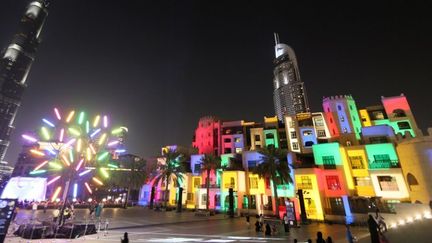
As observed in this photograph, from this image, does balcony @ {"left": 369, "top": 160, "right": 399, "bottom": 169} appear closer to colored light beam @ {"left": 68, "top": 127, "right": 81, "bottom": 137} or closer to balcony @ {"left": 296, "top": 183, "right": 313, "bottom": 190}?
balcony @ {"left": 296, "top": 183, "right": 313, "bottom": 190}

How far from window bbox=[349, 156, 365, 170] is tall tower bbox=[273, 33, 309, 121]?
104m

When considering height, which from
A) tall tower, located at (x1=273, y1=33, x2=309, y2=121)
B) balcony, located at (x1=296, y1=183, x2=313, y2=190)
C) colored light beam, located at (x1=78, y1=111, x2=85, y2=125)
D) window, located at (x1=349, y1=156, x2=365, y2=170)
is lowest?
balcony, located at (x1=296, y1=183, x2=313, y2=190)

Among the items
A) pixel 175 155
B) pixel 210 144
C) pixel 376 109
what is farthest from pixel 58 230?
pixel 376 109

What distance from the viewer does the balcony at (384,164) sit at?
3344 centimetres

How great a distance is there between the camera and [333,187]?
34.6m

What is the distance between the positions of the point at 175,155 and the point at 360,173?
108 feet

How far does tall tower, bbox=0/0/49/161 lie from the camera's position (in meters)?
130

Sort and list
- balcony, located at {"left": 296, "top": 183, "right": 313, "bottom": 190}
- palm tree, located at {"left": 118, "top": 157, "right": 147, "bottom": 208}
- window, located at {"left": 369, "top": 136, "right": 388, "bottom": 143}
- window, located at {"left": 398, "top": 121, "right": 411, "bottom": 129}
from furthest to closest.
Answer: palm tree, located at {"left": 118, "top": 157, "right": 147, "bottom": 208}, window, located at {"left": 398, "top": 121, "right": 411, "bottom": 129}, window, located at {"left": 369, "top": 136, "right": 388, "bottom": 143}, balcony, located at {"left": 296, "top": 183, "right": 313, "bottom": 190}

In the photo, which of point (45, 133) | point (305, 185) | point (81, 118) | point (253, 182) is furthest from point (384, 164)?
point (45, 133)

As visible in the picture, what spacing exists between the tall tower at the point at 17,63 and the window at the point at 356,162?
166769 millimetres

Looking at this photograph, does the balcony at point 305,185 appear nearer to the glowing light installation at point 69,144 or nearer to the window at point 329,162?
the window at point 329,162

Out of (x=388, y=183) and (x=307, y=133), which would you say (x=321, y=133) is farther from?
(x=388, y=183)

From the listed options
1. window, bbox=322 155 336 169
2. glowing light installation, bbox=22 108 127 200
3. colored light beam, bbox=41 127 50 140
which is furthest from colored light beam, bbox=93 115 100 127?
window, bbox=322 155 336 169

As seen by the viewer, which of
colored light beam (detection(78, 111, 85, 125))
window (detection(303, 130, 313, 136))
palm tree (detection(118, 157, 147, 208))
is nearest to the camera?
colored light beam (detection(78, 111, 85, 125))
